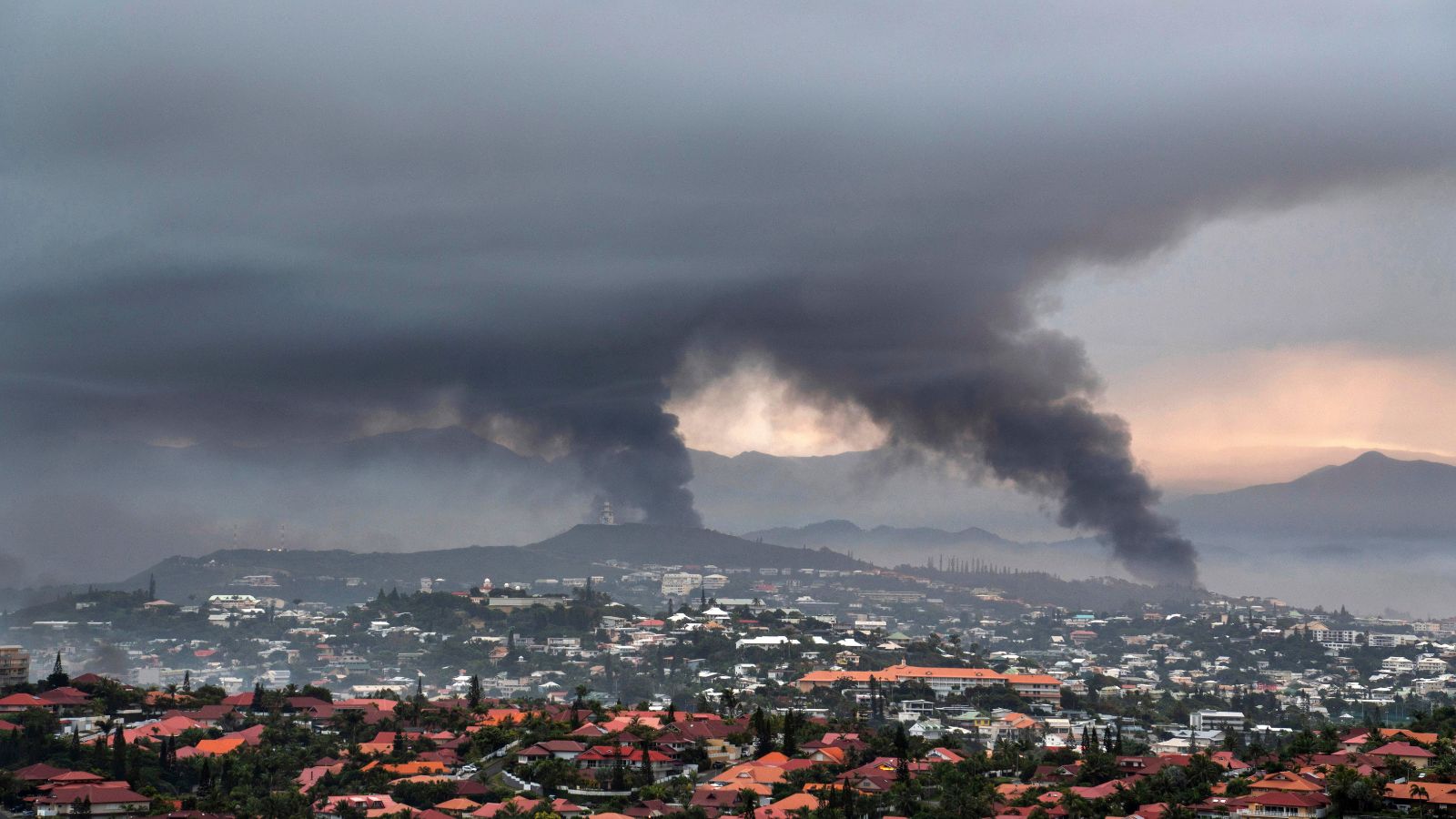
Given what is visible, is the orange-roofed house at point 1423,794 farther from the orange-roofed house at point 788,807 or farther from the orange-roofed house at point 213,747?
the orange-roofed house at point 213,747

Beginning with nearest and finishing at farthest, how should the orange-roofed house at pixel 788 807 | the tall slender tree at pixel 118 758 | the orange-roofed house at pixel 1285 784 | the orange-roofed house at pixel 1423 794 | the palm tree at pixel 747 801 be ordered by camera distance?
the orange-roofed house at pixel 1423 794
the orange-roofed house at pixel 1285 784
the palm tree at pixel 747 801
the orange-roofed house at pixel 788 807
the tall slender tree at pixel 118 758

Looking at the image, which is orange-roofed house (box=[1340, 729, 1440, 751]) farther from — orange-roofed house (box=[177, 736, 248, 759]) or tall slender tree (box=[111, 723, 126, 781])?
tall slender tree (box=[111, 723, 126, 781])

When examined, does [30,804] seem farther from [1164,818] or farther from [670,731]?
[1164,818]

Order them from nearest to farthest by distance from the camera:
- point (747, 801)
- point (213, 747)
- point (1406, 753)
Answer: point (747, 801), point (1406, 753), point (213, 747)

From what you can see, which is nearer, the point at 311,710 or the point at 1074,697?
the point at 311,710

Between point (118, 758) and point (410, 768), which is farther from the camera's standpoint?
point (410, 768)

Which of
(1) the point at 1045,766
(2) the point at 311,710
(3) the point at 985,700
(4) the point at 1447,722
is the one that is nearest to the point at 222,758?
(2) the point at 311,710

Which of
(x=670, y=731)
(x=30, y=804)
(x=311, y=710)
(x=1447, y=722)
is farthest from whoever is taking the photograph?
(x=311, y=710)

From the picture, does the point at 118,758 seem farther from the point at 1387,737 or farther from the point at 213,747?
the point at 1387,737

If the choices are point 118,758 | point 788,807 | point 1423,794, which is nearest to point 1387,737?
point 1423,794

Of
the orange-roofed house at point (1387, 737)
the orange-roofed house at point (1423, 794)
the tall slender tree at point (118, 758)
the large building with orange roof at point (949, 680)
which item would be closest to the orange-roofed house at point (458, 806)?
the tall slender tree at point (118, 758)

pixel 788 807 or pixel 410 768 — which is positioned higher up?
pixel 410 768
